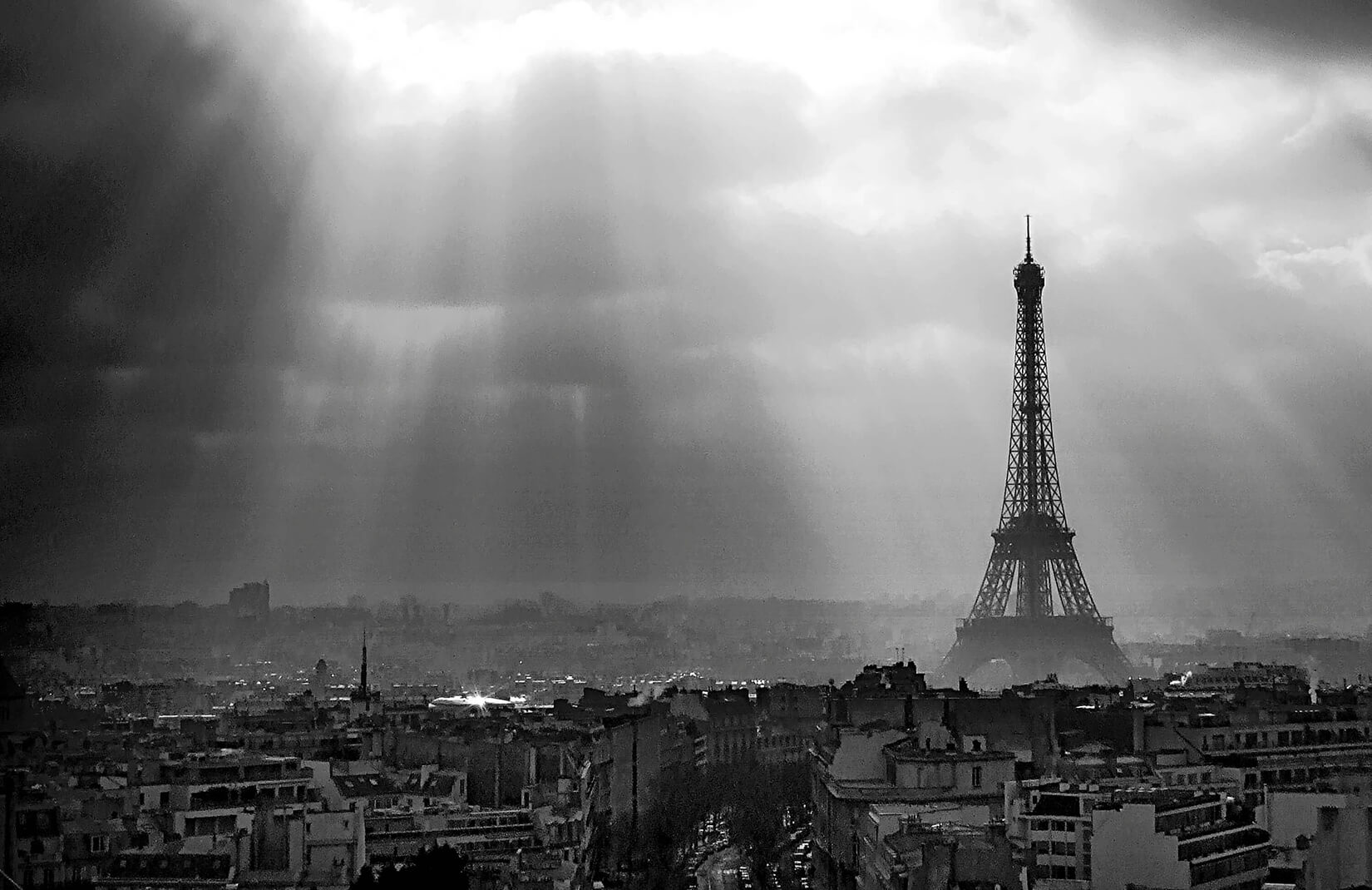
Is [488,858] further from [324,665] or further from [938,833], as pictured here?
[324,665]

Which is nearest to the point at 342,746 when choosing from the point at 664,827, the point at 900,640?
the point at 664,827

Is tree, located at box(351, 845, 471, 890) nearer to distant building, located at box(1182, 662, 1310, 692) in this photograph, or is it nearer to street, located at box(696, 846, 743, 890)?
street, located at box(696, 846, 743, 890)

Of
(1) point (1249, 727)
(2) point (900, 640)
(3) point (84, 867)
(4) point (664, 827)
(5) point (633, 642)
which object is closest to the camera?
(3) point (84, 867)

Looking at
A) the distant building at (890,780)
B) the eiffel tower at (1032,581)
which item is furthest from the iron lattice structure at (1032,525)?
the distant building at (890,780)

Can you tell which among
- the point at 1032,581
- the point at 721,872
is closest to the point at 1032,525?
the point at 1032,581

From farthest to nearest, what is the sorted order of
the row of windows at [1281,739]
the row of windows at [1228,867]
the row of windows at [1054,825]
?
the row of windows at [1281,739] < the row of windows at [1054,825] < the row of windows at [1228,867]

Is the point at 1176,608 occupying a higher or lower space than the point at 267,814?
higher

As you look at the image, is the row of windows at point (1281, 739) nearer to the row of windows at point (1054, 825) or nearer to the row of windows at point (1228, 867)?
the row of windows at point (1054, 825)

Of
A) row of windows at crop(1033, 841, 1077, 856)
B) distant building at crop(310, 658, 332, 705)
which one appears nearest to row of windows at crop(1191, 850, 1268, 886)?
row of windows at crop(1033, 841, 1077, 856)
